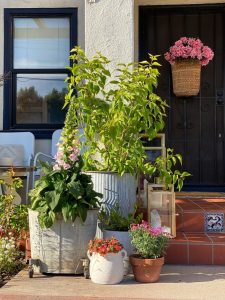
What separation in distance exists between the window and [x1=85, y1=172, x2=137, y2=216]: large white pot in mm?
1843

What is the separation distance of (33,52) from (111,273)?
3282 millimetres

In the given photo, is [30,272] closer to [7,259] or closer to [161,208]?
[7,259]

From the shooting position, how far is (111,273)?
10.7 feet

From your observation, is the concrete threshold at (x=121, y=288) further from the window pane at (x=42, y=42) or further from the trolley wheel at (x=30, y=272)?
the window pane at (x=42, y=42)

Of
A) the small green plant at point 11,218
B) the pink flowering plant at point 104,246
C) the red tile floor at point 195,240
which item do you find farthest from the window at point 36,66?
the pink flowering plant at point 104,246

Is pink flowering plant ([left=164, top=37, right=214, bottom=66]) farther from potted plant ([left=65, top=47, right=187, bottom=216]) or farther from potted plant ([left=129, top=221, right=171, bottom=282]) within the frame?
potted plant ([left=129, top=221, right=171, bottom=282])

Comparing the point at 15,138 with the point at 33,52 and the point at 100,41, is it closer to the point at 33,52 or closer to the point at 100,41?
the point at 33,52

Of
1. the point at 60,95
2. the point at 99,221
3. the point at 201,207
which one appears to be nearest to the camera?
the point at 99,221

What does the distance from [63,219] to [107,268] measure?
52 centimetres

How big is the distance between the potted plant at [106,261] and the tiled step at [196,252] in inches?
28.9

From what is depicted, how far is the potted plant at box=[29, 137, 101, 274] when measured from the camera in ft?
11.2

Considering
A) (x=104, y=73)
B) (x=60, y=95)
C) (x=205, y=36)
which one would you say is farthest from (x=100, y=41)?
(x=205, y=36)

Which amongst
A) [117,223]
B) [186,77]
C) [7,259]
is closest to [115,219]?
[117,223]

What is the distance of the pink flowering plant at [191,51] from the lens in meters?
5.31
